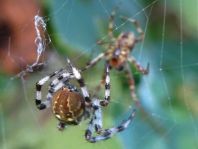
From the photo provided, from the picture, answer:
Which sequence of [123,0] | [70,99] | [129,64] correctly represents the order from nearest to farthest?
[70,99]
[129,64]
[123,0]

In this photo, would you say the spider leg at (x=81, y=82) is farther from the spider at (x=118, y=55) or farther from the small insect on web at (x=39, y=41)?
the small insect on web at (x=39, y=41)

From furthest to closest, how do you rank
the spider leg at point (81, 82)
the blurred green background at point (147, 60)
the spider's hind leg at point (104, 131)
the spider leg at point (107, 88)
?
the blurred green background at point (147, 60) < the spider's hind leg at point (104, 131) < the spider leg at point (107, 88) < the spider leg at point (81, 82)

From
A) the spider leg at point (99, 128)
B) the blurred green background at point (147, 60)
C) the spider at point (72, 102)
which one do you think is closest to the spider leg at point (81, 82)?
the spider at point (72, 102)

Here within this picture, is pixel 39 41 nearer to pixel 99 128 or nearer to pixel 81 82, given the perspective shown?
pixel 81 82

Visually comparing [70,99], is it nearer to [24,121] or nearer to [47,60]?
[47,60]

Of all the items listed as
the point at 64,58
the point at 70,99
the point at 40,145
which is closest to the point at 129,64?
the point at 70,99

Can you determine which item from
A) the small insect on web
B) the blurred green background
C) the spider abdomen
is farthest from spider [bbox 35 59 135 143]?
the blurred green background
